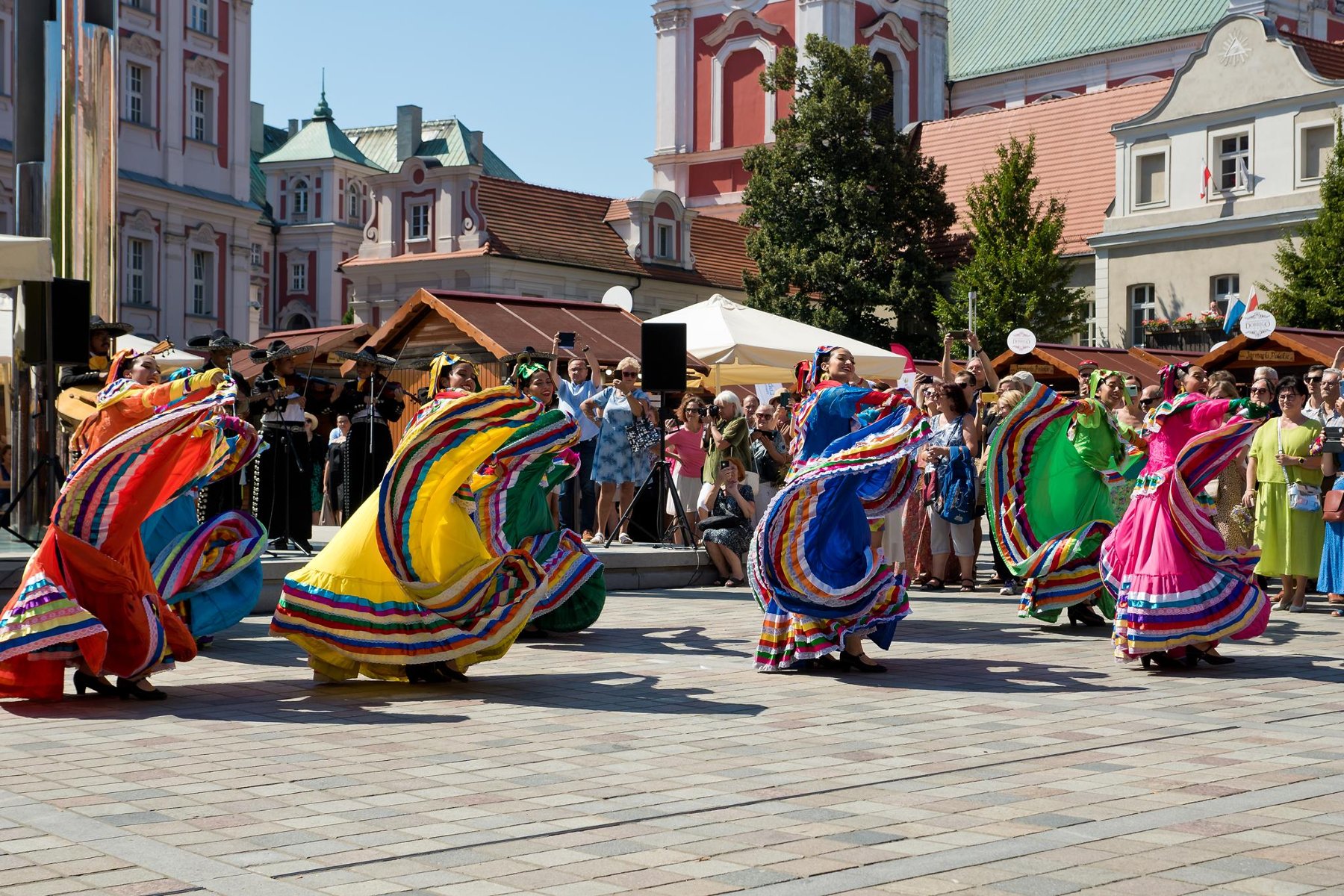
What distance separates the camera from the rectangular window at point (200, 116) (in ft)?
147

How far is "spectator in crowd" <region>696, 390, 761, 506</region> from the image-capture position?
1440 centimetres

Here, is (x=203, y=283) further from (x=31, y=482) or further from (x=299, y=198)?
(x=31, y=482)

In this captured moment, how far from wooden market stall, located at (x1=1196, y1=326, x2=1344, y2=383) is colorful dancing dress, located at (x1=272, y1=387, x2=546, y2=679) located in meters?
21.0

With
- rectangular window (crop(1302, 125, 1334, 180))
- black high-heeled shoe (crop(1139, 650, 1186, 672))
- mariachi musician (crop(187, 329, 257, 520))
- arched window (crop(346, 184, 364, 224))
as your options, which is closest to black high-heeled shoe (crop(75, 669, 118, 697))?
mariachi musician (crop(187, 329, 257, 520))

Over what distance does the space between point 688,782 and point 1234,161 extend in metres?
35.4

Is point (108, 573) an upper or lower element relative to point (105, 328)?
lower

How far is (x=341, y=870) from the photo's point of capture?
465 centimetres

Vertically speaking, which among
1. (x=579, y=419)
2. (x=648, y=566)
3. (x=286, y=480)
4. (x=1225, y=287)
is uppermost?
(x=1225, y=287)

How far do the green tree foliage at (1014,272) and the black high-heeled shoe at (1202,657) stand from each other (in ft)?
100

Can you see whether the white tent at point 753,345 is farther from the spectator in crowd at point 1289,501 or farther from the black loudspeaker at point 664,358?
the spectator in crowd at point 1289,501

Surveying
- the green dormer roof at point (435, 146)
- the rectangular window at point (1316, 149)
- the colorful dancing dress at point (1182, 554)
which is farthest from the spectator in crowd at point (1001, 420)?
the green dormer roof at point (435, 146)

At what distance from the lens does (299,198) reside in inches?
2859

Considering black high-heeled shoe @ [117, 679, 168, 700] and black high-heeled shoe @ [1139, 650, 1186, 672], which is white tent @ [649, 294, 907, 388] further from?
black high-heeled shoe @ [117, 679, 168, 700]

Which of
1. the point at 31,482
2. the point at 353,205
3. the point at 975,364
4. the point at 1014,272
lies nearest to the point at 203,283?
the point at 1014,272
